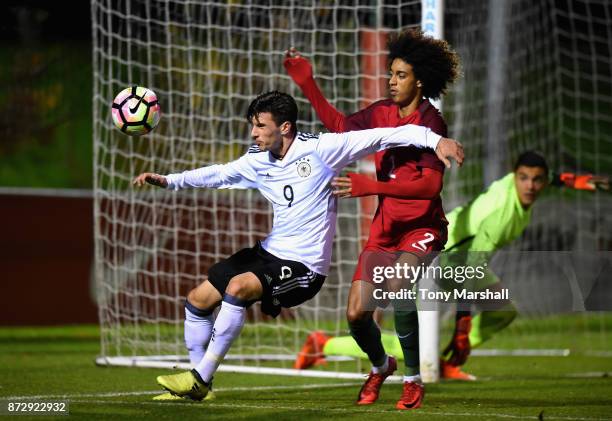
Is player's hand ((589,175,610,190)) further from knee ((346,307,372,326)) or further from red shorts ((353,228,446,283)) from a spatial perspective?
knee ((346,307,372,326))

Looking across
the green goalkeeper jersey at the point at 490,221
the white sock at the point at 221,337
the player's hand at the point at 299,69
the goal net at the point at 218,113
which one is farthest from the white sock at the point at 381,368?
the goal net at the point at 218,113

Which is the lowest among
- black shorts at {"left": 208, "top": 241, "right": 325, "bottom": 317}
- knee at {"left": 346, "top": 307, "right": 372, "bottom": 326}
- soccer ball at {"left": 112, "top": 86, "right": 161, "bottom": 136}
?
knee at {"left": 346, "top": 307, "right": 372, "bottom": 326}

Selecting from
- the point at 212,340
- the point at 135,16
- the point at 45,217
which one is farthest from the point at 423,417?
the point at 45,217

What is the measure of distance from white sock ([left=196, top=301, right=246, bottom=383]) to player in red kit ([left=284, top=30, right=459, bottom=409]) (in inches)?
26.1

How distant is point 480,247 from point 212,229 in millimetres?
3814

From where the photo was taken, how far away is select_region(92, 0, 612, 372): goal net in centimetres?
947

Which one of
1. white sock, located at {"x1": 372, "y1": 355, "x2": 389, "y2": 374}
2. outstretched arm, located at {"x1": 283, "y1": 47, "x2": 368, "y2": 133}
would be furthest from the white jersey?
white sock, located at {"x1": 372, "y1": 355, "x2": 389, "y2": 374}

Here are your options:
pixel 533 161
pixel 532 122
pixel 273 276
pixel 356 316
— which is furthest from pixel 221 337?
pixel 532 122

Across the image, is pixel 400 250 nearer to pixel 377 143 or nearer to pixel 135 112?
pixel 377 143

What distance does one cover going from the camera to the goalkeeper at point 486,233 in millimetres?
8219

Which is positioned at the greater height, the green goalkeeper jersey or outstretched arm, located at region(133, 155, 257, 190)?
outstretched arm, located at region(133, 155, 257, 190)

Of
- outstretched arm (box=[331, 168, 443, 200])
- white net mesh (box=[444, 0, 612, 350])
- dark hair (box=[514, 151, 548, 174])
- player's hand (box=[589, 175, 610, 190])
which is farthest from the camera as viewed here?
white net mesh (box=[444, 0, 612, 350])

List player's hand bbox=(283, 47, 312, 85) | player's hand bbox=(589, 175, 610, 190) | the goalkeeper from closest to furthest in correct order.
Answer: player's hand bbox=(283, 47, 312, 85) → player's hand bbox=(589, 175, 610, 190) → the goalkeeper

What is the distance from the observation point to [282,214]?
20.9ft
